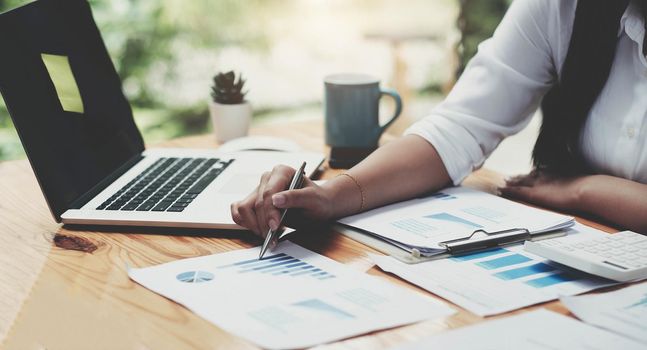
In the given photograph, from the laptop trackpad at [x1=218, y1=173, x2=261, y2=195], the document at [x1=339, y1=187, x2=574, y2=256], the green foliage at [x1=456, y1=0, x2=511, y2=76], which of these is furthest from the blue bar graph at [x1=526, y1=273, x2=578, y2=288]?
the green foliage at [x1=456, y1=0, x2=511, y2=76]

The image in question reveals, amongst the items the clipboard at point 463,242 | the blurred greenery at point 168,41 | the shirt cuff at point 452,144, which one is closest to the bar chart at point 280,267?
the clipboard at point 463,242

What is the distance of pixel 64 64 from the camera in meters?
1.03

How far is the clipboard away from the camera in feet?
2.57

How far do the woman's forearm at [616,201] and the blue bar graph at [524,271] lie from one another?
0.73ft

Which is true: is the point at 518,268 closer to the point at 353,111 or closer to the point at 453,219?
the point at 453,219

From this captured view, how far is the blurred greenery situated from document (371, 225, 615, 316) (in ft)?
10.9

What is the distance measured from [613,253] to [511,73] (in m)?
0.44

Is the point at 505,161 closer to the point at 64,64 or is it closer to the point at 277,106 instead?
the point at 277,106

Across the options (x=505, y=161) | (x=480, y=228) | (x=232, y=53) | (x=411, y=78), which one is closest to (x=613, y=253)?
(x=480, y=228)

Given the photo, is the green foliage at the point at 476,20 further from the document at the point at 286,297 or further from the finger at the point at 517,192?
the document at the point at 286,297

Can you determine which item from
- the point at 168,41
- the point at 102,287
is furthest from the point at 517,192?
the point at 168,41

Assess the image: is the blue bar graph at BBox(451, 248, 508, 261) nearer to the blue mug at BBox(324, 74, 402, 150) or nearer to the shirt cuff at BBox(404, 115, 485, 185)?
the shirt cuff at BBox(404, 115, 485, 185)

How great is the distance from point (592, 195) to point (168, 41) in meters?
3.41

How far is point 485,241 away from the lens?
80cm
